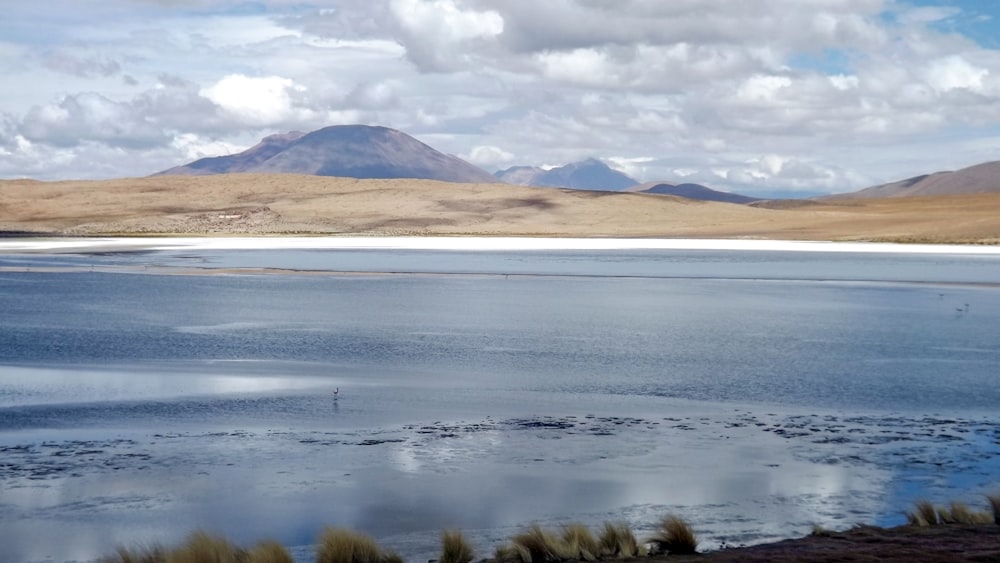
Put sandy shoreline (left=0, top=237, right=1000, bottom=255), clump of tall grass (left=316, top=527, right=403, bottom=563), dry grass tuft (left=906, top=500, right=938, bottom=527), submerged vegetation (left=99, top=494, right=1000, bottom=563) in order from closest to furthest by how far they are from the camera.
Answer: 1. submerged vegetation (left=99, top=494, right=1000, bottom=563)
2. clump of tall grass (left=316, top=527, right=403, bottom=563)
3. dry grass tuft (left=906, top=500, right=938, bottom=527)
4. sandy shoreline (left=0, top=237, right=1000, bottom=255)

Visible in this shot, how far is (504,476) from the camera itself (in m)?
9.97

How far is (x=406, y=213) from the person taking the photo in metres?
87.9

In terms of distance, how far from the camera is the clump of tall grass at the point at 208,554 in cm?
700

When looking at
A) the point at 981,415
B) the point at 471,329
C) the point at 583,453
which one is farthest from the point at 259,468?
the point at 471,329

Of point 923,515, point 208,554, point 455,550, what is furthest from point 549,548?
point 923,515

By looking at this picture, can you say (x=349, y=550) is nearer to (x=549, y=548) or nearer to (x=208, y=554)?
(x=208, y=554)

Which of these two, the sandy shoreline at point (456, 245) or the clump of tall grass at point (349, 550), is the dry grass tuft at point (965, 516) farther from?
the sandy shoreline at point (456, 245)

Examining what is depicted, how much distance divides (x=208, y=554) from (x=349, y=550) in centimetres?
85

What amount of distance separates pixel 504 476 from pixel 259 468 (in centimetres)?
213

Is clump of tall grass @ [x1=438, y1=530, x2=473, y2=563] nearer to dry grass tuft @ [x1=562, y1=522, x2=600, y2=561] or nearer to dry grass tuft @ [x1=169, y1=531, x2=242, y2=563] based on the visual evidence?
dry grass tuft @ [x1=562, y1=522, x2=600, y2=561]

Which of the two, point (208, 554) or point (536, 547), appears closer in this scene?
point (208, 554)

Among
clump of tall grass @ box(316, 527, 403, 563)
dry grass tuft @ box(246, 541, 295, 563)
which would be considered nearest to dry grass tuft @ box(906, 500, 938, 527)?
clump of tall grass @ box(316, 527, 403, 563)

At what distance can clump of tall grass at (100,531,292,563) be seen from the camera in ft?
23.0

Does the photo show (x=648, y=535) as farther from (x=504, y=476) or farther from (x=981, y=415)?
(x=981, y=415)
